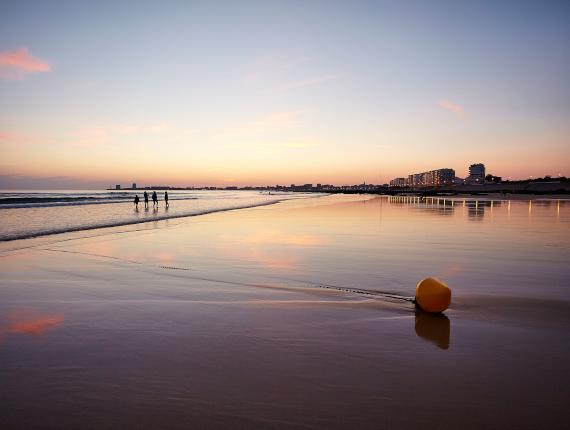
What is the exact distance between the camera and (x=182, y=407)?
3.60 m

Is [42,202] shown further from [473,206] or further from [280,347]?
[280,347]

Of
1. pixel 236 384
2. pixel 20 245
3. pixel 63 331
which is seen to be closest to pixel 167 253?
pixel 20 245

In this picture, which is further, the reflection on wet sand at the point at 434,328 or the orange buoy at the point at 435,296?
the orange buoy at the point at 435,296

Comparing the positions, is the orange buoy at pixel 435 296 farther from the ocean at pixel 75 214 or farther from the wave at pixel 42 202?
the wave at pixel 42 202

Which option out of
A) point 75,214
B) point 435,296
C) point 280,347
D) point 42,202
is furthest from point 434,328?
point 42,202

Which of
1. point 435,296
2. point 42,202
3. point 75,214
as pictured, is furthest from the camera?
point 42,202

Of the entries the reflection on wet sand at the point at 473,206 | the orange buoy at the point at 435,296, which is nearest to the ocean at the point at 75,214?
the orange buoy at the point at 435,296

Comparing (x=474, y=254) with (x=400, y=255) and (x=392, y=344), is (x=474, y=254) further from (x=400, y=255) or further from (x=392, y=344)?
(x=392, y=344)

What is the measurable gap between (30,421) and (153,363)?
1.31 metres

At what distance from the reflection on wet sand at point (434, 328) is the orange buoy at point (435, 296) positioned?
0.11 meters

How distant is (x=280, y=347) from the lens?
16.3 feet

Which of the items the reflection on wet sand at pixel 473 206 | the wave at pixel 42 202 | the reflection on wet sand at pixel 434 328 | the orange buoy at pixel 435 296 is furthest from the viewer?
the wave at pixel 42 202

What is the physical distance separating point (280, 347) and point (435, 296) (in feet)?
9.51

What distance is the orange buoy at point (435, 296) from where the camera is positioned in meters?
6.28
